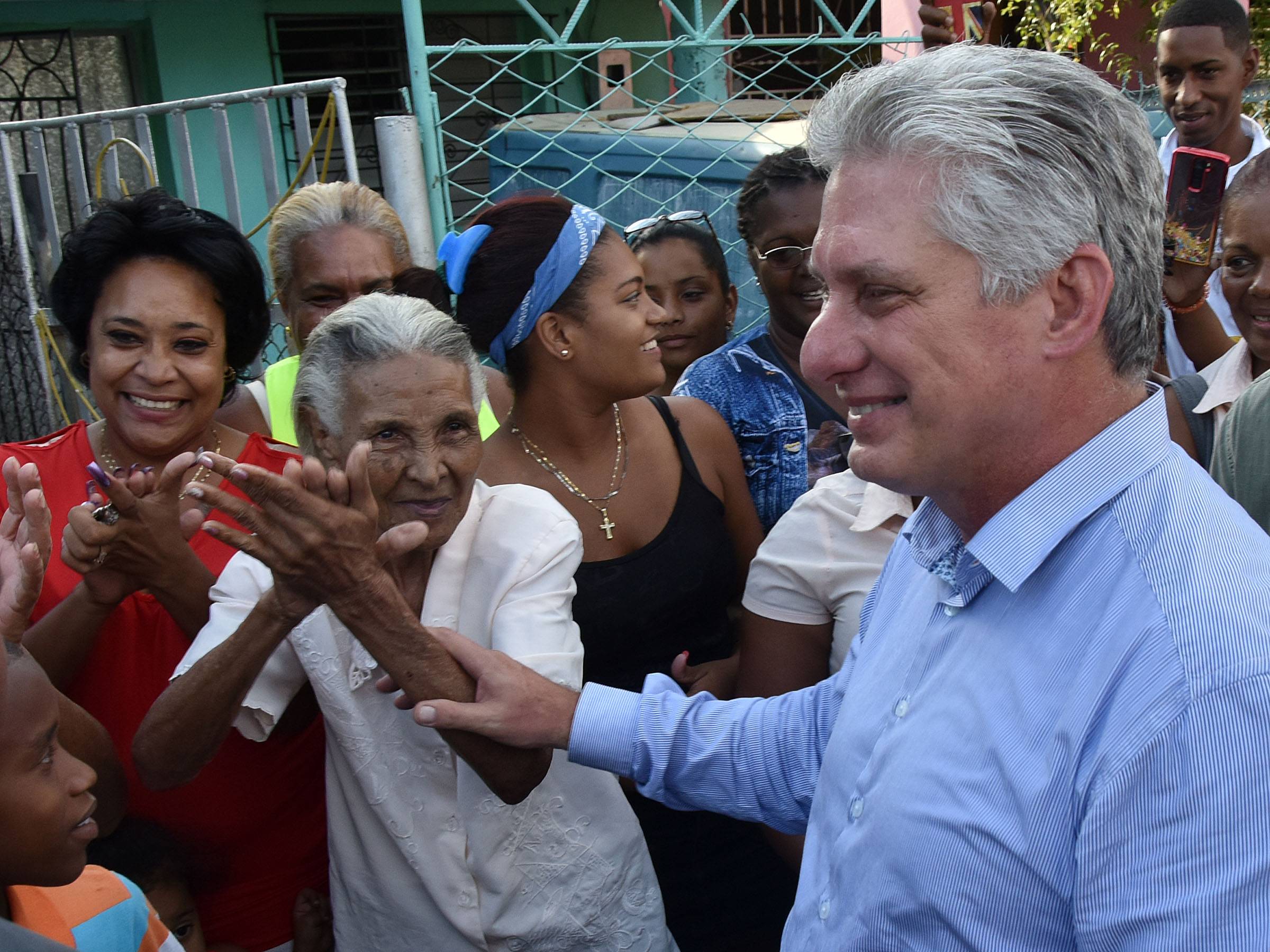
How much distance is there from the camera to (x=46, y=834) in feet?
4.83

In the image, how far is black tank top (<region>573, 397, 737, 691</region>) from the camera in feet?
7.96

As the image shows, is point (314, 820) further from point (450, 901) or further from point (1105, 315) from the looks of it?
point (1105, 315)

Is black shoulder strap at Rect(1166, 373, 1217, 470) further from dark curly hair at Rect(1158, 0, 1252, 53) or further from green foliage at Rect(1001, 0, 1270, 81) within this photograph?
green foliage at Rect(1001, 0, 1270, 81)

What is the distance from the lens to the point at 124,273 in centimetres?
252

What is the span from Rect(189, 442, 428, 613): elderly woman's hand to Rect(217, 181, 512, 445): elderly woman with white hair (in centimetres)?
148

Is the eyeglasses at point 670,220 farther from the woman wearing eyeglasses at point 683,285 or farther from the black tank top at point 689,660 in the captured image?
the black tank top at point 689,660

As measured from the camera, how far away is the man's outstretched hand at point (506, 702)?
176cm

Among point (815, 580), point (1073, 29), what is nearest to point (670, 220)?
point (815, 580)

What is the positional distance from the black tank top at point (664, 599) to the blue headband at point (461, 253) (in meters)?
0.70

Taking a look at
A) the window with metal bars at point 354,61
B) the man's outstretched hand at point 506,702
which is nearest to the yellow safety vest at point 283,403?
the man's outstretched hand at point 506,702

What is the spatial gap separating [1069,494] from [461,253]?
1.69 metres

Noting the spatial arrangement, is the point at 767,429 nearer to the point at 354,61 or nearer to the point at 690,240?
the point at 690,240

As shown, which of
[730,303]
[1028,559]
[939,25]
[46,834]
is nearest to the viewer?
[1028,559]

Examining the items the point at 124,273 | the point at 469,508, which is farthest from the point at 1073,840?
the point at 124,273
